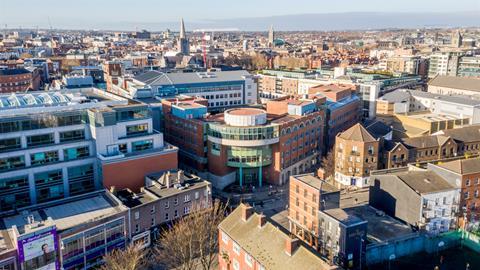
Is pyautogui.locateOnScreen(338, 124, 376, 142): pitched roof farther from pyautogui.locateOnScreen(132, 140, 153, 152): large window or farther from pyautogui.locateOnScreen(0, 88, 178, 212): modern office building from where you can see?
pyautogui.locateOnScreen(132, 140, 153, 152): large window

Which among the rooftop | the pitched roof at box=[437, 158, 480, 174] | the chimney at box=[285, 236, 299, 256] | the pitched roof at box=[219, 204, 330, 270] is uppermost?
the pitched roof at box=[437, 158, 480, 174]

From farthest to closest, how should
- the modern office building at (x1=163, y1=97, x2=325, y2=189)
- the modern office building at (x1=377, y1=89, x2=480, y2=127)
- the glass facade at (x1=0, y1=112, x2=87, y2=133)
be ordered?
the modern office building at (x1=377, y1=89, x2=480, y2=127)
the modern office building at (x1=163, y1=97, x2=325, y2=189)
the glass facade at (x1=0, y1=112, x2=87, y2=133)

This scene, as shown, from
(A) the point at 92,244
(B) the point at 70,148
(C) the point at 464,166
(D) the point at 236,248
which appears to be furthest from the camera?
(B) the point at 70,148

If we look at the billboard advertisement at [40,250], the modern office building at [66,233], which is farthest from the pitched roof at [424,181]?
the billboard advertisement at [40,250]

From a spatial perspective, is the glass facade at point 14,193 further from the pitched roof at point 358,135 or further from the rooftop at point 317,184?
the pitched roof at point 358,135

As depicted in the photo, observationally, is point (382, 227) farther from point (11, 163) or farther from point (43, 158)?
point (11, 163)

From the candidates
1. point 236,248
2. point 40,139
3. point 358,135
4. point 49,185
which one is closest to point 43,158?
point 40,139

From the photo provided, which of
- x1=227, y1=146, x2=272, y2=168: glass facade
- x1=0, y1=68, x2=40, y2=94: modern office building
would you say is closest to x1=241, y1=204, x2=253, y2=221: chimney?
x1=227, y1=146, x2=272, y2=168: glass facade
